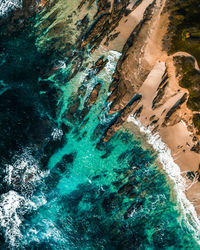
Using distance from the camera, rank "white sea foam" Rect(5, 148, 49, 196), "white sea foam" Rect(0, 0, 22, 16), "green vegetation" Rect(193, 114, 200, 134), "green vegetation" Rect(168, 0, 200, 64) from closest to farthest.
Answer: "green vegetation" Rect(168, 0, 200, 64), "green vegetation" Rect(193, 114, 200, 134), "white sea foam" Rect(5, 148, 49, 196), "white sea foam" Rect(0, 0, 22, 16)

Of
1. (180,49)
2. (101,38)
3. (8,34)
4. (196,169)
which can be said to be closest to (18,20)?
(8,34)

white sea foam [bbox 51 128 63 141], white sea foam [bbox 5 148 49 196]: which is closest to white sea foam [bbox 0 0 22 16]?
white sea foam [bbox 51 128 63 141]

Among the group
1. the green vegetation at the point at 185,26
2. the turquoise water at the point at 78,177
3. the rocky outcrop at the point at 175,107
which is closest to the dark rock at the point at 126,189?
the turquoise water at the point at 78,177

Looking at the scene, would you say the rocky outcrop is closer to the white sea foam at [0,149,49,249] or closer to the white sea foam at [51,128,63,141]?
the white sea foam at [51,128,63,141]

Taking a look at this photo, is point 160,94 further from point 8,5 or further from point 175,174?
point 8,5

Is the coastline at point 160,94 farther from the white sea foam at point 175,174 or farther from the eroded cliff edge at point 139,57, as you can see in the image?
A: the white sea foam at point 175,174
